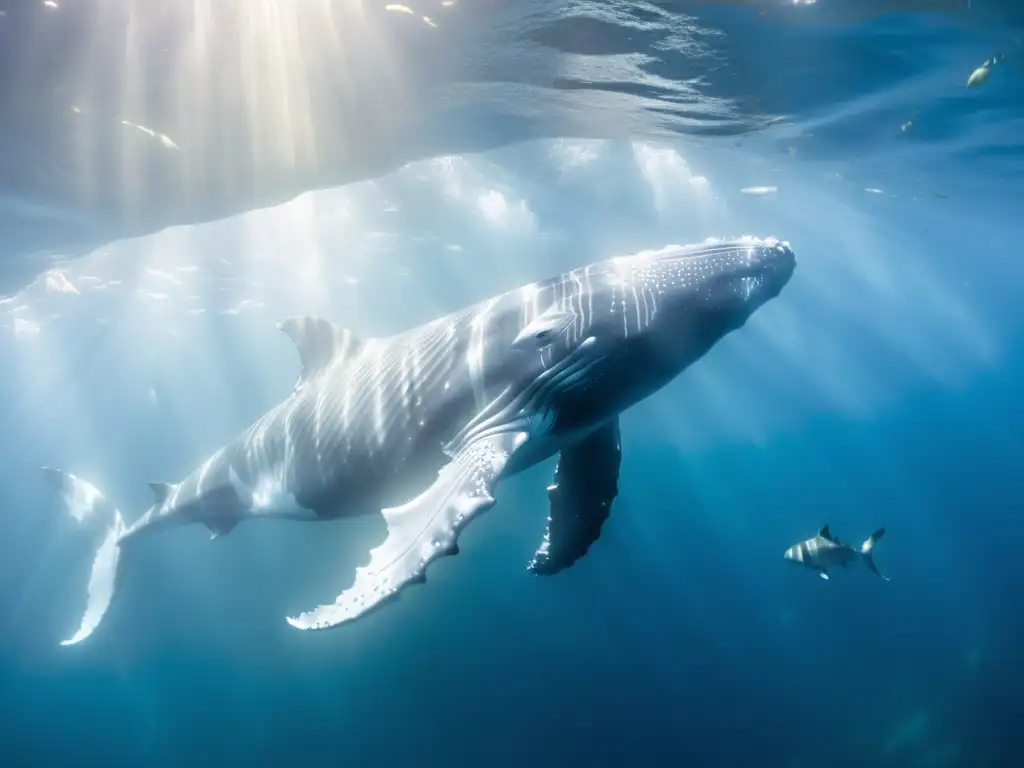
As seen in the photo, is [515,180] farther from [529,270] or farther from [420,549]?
[420,549]

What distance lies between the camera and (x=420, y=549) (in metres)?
4.17

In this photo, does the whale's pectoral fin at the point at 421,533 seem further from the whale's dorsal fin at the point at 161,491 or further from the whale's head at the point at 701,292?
the whale's dorsal fin at the point at 161,491

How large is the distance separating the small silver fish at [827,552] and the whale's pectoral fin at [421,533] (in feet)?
31.6

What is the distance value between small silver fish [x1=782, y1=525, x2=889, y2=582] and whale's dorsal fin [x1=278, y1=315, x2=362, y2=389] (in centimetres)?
951

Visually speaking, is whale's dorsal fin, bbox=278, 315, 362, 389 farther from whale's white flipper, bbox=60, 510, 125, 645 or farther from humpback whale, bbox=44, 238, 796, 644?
whale's white flipper, bbox=60, 510, 125, 645

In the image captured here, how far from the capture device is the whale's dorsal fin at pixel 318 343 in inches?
333

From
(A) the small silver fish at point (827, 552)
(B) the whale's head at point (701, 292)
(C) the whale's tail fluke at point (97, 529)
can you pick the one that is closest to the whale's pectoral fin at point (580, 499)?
(B) the whale's head at point (701, 292)

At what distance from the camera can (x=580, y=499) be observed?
6.80 meters

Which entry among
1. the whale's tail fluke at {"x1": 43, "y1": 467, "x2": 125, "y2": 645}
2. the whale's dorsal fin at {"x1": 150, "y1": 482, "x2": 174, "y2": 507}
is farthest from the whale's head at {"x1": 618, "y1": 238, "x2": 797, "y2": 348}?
the whale's tail fluke at {"x1": 43, "y1": 467, "x2": 125, "y2": 645}

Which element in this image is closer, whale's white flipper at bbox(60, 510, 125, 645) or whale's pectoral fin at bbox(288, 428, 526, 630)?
whale's pectoral fin at bbox(288, 428, 526, 630)

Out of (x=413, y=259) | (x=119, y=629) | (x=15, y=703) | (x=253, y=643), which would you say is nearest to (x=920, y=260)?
(x=413, y=259)

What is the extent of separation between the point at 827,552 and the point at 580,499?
25.8 ft

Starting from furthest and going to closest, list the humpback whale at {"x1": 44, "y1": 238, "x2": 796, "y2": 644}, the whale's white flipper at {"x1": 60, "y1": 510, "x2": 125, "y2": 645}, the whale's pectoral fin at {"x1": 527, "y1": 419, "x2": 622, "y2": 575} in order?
the whale's white flipper at {"x1": 60, "y1": 510, "x2": 125, "y2": 645} < the whale's pectoral fin at {"x1": 527, "y1": 419, "x2": 622, "y2": 575} < the humpback whale at {"x1": 44, "y1": 238, "x2": 796, "y2": 644}

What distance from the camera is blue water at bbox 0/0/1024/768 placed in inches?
553
